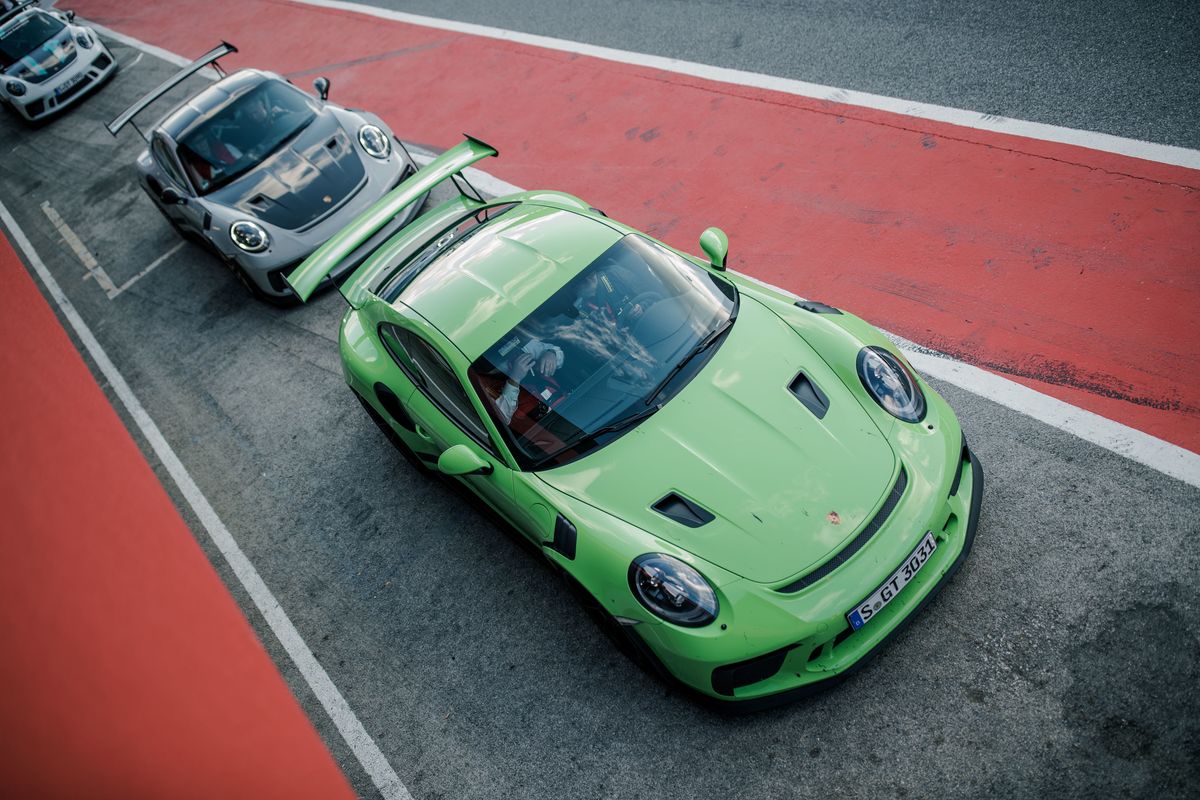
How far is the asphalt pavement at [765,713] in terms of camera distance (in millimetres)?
3451

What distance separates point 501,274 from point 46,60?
41.7ft

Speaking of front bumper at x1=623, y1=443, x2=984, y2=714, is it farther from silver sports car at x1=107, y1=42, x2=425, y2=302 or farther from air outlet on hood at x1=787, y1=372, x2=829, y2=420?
silver sports car at x1=107, y1=42, x2=425, y2=302

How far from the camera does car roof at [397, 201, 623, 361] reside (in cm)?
434

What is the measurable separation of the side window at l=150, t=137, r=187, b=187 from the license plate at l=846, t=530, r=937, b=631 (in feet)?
23.8

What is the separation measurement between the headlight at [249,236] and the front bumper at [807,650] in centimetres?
529

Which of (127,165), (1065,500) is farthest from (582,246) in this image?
(127,165)

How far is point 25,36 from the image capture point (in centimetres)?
1330

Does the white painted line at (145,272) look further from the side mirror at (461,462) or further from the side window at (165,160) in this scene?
the side mirror at (461,462)

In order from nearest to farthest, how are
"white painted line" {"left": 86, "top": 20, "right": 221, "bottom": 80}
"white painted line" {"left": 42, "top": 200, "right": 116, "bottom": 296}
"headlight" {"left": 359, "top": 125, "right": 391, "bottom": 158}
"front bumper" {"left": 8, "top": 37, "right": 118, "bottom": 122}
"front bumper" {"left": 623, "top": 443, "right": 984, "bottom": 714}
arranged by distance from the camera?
"front bumper" {"left": 623, "top": 443, "right": 984, "bottom": 714}
"headlight" {"left": 359, "top": 125, "right": 391, "bottom": 158}
"white painted line" {"left": 42, "top": 200, "right": 116, "bottom": 296}
"white painted line" {"left": 86, "top": 20, "right": 221, "bottom": 80}
"front bumper" {"left": 8, "top": 37, "right": 118, "bottom": 122}

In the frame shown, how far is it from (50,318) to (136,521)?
141 inches

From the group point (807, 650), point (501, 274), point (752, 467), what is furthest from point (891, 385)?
point (501, 274)

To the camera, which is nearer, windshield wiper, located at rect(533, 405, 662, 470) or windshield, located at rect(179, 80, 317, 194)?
windshield wiper, located at rect(533, 405, 662, 470)

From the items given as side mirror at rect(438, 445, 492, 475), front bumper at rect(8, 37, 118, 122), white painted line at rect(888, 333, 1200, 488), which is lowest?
front bumper at rect(8, 37, 118, 122)

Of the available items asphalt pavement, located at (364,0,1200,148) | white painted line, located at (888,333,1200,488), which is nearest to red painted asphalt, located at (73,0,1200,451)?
white painted line, located at (888,333,1200,488)
